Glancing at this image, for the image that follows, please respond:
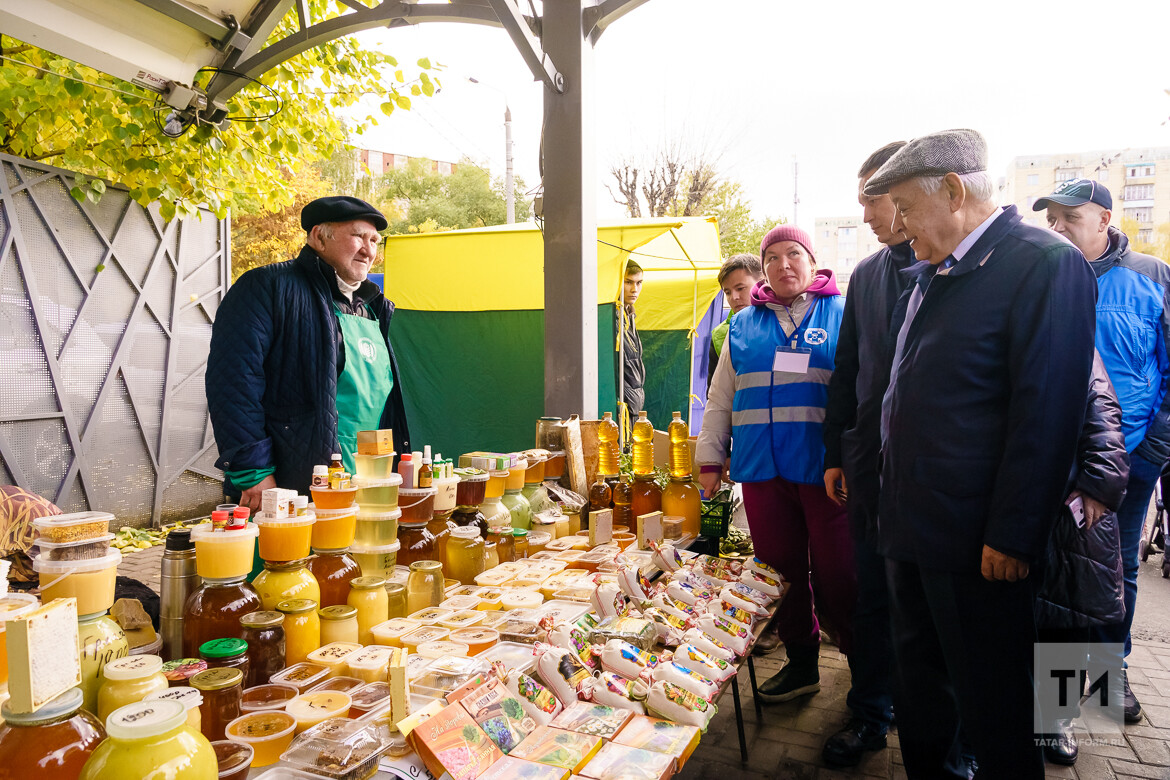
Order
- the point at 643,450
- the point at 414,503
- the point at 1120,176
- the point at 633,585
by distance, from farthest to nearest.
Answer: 1. the point at 1120,176
2. the point at 643,450
3. the point at 633,585
4. the point at 414,503

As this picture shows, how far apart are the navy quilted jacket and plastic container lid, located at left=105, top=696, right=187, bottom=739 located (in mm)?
1818

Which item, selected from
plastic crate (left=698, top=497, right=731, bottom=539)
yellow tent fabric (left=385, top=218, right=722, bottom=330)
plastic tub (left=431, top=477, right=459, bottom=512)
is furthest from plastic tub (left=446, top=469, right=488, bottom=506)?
yellow tent fabric (left=385, top=218, right=722, bottom=330)

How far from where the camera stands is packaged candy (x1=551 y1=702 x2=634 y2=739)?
1491mm

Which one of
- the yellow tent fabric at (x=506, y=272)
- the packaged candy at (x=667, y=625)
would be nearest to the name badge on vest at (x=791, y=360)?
the packaged candy at (x=667, y=625)

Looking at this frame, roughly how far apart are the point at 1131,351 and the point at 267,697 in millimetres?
3614

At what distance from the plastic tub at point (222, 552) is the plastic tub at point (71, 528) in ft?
0.61

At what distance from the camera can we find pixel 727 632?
7.10 feet

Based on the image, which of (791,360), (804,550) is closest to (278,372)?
(791,360)

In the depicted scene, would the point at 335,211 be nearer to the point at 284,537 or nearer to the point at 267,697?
the point at 284,537

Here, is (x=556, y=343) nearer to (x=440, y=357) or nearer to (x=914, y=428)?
(x=914, y=428)

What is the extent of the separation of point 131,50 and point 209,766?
12.7 feet

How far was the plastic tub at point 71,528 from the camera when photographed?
4.06 ft

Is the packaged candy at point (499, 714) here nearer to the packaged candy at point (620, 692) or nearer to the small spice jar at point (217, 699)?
the packaged candy at point (620, 692)

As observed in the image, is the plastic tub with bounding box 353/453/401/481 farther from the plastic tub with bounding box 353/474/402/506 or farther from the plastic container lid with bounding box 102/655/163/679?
the plastic container lid with bounding box 102/655/163/679
